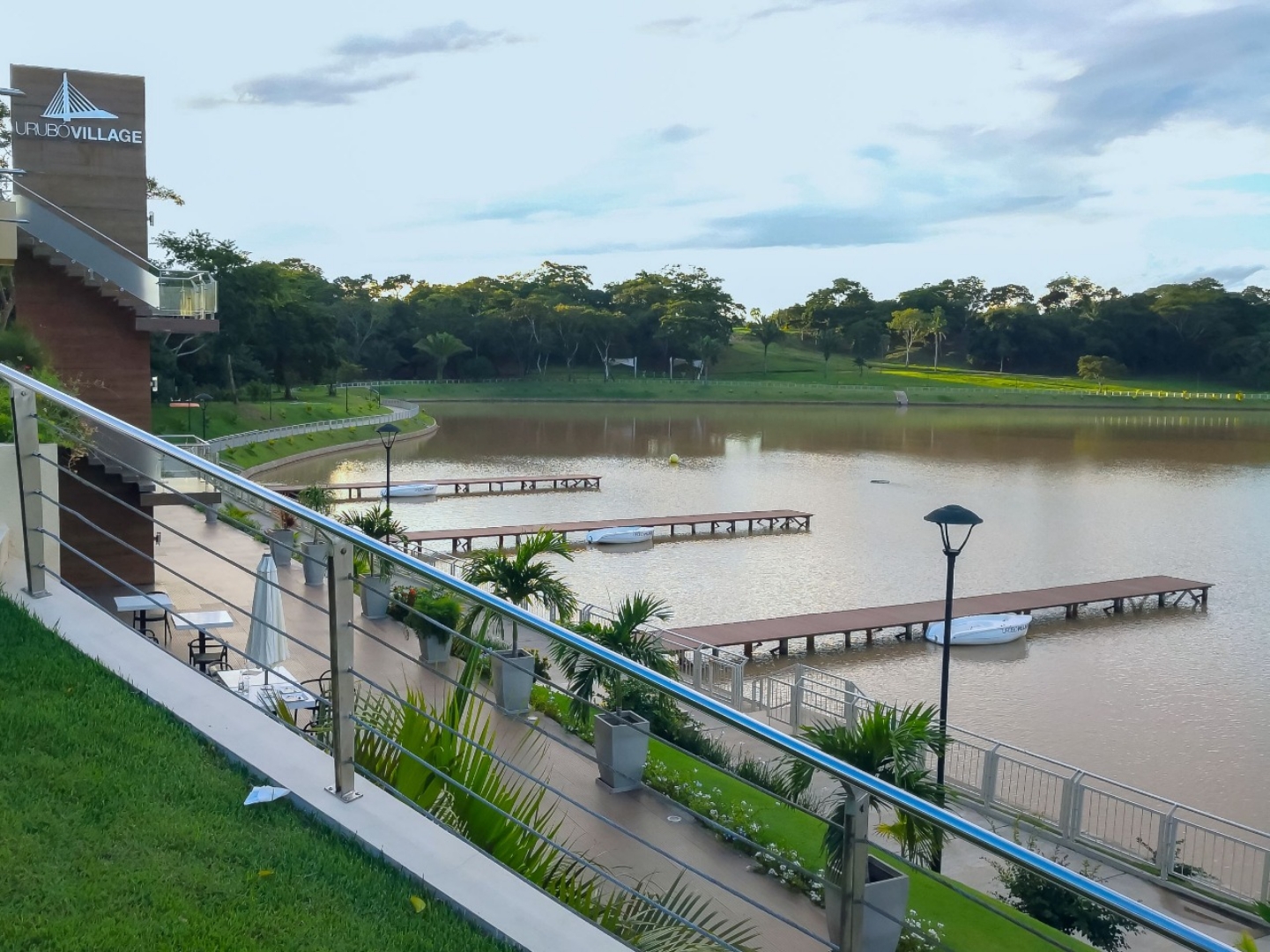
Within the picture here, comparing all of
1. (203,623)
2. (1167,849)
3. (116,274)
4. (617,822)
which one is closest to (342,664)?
(617,822)

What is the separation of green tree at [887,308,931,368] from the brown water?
39.8 m

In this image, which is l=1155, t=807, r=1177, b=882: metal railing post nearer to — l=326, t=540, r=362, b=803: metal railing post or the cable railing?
the cable railing

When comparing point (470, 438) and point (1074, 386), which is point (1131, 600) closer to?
point (470, 438)

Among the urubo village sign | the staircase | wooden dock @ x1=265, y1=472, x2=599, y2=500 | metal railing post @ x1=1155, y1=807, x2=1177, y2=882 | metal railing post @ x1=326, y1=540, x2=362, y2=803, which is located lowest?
wooden dock @ x1=265, y1=472, x2=599, y2=500

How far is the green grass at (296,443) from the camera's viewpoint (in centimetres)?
3853

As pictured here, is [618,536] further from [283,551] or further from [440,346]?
[440,346]

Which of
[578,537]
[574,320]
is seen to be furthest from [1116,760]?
[574,320]

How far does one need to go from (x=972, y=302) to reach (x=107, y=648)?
114 metres

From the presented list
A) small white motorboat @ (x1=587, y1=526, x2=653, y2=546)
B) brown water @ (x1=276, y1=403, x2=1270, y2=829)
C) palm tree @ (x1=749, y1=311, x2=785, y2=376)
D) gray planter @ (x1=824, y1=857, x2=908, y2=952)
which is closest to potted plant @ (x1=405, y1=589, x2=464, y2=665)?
gray planter @ (x1=824, y1=857, x2=908, y2=952)

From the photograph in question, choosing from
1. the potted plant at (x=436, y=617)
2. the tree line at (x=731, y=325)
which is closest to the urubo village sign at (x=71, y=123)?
the potted plant at (x=436, y=617)

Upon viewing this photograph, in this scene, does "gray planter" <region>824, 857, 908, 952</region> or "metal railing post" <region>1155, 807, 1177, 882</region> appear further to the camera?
"metal railing post" <region>1155, 807, 1177, 882</region>

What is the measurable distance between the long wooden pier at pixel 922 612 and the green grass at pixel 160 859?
39.9 ft

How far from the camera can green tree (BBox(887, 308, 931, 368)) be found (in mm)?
103000

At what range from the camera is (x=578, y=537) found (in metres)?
28.6
